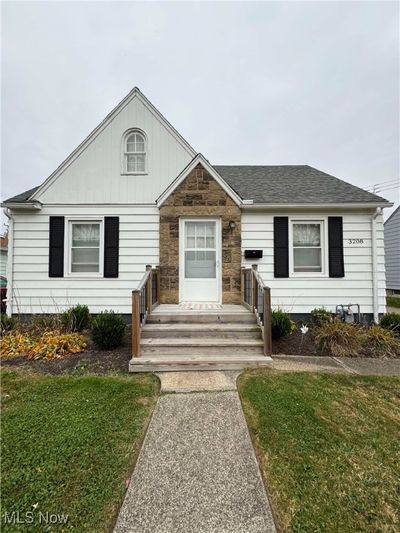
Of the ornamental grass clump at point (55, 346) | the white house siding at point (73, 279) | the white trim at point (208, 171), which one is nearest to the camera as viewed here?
the ornamental grass clump at point (55, 346)

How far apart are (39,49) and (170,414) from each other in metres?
13.3

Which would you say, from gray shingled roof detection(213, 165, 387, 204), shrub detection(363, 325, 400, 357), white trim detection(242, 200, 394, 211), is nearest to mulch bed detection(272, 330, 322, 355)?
shrub detection(363, 325, 400, 357)

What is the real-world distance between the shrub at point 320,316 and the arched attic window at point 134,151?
6203 millimetres

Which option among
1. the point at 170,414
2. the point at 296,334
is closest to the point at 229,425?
the point at 170,414

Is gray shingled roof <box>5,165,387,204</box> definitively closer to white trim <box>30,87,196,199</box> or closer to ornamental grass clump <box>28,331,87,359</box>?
white trim <box>30,87,196,199</box>

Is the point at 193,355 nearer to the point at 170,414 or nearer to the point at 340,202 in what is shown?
the point at 170,414

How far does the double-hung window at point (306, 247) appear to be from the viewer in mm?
7055

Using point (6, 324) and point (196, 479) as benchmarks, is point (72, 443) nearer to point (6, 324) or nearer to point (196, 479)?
point (196, 479)

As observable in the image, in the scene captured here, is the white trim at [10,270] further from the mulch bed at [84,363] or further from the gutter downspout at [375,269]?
the gutter downspout at [375,269]

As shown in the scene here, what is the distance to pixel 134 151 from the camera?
7.20 m

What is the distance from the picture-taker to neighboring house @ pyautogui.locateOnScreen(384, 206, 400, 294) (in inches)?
602

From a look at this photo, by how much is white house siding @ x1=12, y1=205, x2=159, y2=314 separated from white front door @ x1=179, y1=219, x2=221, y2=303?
871 mm

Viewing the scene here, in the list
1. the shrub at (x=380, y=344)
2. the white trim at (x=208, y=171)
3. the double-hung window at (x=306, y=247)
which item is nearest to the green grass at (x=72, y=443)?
the shrub at (x=380, y=344)

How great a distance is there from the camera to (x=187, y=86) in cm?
1304
